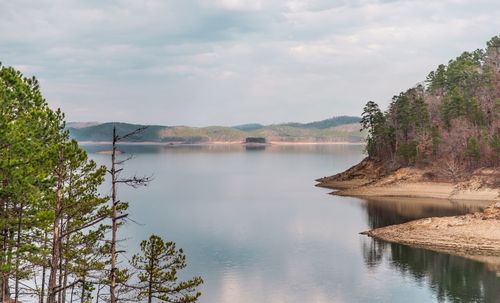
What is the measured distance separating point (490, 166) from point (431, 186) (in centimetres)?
1401

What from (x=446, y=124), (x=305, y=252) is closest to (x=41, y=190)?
(x=305, y=252)

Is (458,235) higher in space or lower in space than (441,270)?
higher

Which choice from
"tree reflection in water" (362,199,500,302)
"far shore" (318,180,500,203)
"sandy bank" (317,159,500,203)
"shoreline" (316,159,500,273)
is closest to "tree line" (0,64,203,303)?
"tree reflection in water" (362,199,500,302)

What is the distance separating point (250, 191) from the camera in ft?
481

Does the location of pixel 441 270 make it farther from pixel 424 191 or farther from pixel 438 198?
pixel 424 191

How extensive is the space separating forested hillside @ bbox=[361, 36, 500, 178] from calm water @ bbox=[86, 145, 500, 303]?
→ 2249 centimetres

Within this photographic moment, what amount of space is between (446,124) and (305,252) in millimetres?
83053

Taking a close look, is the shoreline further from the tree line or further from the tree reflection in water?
the tree line

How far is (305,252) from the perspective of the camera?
67125 mm

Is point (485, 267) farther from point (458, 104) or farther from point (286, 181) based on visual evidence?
point (286, 181)

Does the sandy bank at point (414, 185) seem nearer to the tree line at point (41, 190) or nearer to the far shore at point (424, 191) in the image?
the far shore at point (424, 191)

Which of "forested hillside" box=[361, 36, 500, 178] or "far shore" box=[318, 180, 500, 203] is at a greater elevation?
"forested hillside" box=[361, 36, 500, 178]

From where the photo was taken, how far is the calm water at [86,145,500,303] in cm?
4934

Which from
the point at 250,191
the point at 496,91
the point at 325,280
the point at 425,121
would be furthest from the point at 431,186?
the point at 325,280
